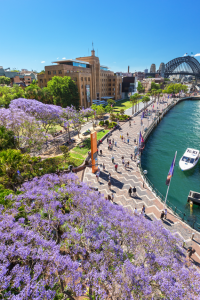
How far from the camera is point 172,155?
121ft

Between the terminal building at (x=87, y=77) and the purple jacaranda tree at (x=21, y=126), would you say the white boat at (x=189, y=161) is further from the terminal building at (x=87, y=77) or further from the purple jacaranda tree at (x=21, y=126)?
the terminal building at (x=87, y=77)

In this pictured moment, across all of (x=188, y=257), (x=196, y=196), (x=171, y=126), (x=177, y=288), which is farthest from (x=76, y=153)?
(x=171, y=126)

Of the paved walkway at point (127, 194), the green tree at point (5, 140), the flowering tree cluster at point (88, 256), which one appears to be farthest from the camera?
the green tree at point (5, 140)

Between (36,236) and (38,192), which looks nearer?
(36,236)

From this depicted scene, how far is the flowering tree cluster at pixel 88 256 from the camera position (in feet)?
24.6

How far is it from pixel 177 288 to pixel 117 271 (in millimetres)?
2895

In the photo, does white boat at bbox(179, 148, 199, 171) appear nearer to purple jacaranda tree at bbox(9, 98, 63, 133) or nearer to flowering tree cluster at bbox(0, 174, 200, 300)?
flowering tree cluster at bbox(0, 174, 200, 300)

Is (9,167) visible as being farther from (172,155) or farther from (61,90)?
(61,90)

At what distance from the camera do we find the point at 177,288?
732 cm

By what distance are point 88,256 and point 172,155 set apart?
109 ft

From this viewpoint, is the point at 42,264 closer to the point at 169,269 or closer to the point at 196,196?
the point at 169,269

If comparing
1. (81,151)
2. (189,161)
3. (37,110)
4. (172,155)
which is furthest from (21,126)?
(172,155)

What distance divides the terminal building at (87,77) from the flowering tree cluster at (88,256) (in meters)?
60.3

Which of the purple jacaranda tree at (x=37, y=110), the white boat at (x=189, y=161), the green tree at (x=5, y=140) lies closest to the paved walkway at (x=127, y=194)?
the white boat at (x=189, y=161)
